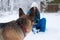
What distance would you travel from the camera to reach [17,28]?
2.96 meters

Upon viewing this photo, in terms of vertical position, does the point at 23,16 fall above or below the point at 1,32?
above

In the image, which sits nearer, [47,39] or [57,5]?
[47,39]

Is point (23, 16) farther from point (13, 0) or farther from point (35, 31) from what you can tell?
point (13, 0)

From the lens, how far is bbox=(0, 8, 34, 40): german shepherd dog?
9.14ft

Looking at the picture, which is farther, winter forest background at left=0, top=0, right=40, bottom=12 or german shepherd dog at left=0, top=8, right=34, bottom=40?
winter forest background at left=0, top=0, right=40, bottom=12

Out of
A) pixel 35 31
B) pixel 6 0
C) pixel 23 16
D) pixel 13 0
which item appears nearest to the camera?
pixel 23 16

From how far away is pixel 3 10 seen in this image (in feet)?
45.4

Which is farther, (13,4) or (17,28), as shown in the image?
(13,4)

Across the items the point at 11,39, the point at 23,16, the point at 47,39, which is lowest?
the point at 47,39

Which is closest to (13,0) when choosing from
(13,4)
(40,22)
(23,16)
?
(13,4)

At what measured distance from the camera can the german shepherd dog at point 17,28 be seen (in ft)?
9.14

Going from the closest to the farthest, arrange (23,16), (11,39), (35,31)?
(11,39)
(23,16)
(35,31)

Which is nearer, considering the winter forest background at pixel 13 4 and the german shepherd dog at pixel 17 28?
the german shepherd dog at pixel 17 28

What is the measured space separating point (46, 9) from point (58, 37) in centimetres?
925
